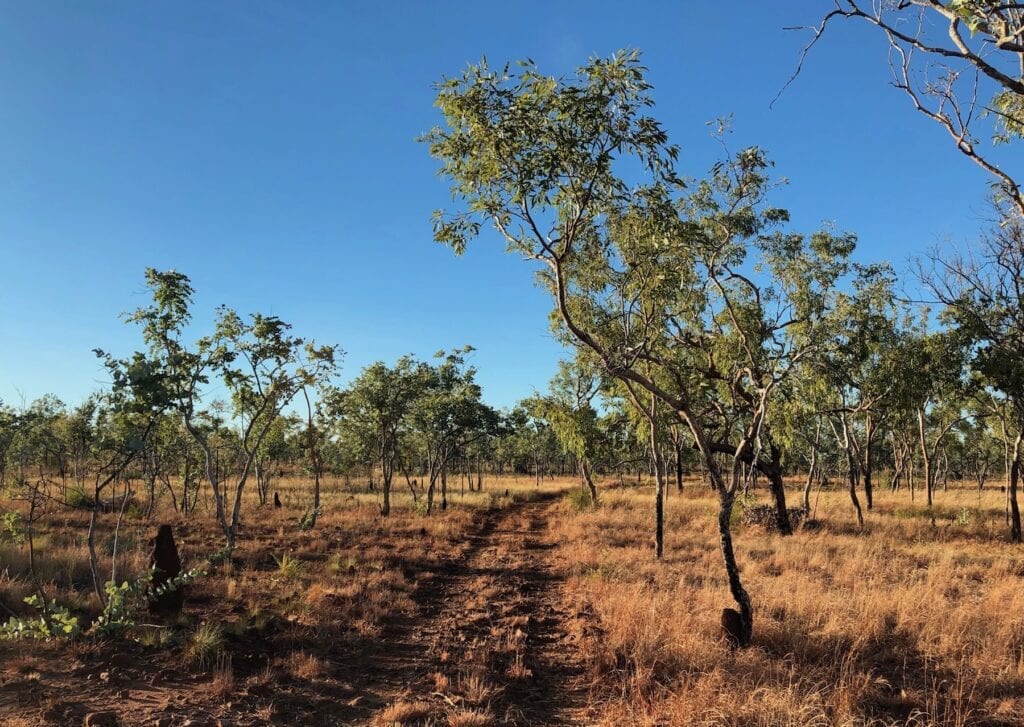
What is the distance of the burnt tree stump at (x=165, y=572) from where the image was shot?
9562 mm

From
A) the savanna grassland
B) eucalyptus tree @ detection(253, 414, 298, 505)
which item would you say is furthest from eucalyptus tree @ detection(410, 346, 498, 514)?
the savanna grassland

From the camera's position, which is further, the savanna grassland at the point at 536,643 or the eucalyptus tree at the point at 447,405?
the eucalyptus tree at the point at 447,405

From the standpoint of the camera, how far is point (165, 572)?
9.81 metres

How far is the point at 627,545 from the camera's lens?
58.4ft

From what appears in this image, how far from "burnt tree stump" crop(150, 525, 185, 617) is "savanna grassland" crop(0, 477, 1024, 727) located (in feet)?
1.09

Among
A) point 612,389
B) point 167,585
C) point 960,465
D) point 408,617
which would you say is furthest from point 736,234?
point 960,465

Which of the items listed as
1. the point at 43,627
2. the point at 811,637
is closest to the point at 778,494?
the point at 811,637

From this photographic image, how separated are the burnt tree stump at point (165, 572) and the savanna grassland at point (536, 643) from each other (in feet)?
1.09

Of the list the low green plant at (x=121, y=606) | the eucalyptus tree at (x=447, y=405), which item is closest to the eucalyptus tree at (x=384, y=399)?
the eucalyptus tree at (x=447, y=405)

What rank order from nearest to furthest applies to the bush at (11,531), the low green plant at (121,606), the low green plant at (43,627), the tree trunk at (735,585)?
the low green plant at (43,627)
the low green plant at (121,606)
the tree trunk at (735,585)
the bush at (11,531)

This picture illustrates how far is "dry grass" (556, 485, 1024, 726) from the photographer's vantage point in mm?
6113

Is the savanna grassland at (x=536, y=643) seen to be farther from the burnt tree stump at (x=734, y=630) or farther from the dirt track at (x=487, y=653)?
the burnt tree stump at (x=734, y=630)

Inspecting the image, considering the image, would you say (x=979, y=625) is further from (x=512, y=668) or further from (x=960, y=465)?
(x=960, y=465)

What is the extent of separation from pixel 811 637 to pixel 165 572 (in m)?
10.5
